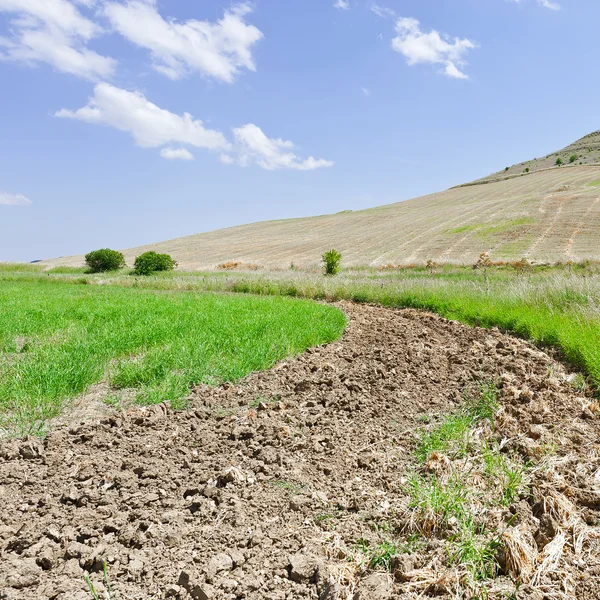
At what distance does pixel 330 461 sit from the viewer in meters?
3.56

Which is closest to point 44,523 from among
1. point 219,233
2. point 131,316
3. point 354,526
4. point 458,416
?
point 354,526

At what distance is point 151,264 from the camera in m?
33.9

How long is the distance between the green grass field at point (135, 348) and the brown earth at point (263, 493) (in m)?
0.49

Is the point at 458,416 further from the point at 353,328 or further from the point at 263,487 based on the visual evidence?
the point at 353,328

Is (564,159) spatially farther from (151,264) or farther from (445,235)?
(151,264)

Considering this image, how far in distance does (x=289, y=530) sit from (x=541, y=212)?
146 ft

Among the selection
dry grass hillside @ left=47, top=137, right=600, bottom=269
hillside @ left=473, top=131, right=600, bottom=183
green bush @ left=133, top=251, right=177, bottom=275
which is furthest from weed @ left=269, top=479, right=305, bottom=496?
hillside @ left=473, top=131, right=600, bottom=183

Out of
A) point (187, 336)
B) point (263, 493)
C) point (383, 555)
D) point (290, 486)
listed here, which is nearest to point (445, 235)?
point (187, 336)

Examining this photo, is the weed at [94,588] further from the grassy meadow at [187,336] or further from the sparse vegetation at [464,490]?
the grassy meadow at [187,336]

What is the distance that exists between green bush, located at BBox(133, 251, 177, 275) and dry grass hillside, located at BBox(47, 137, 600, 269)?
360 centimetres

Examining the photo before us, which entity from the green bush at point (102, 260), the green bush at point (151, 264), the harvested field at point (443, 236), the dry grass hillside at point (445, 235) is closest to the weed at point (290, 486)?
the harvested field at point (443, 236)

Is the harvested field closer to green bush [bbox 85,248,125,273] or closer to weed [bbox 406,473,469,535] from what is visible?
green bush [bbox 85,248,125,273]

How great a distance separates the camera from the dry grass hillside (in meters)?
31.9

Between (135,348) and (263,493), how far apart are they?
4.53 metres
